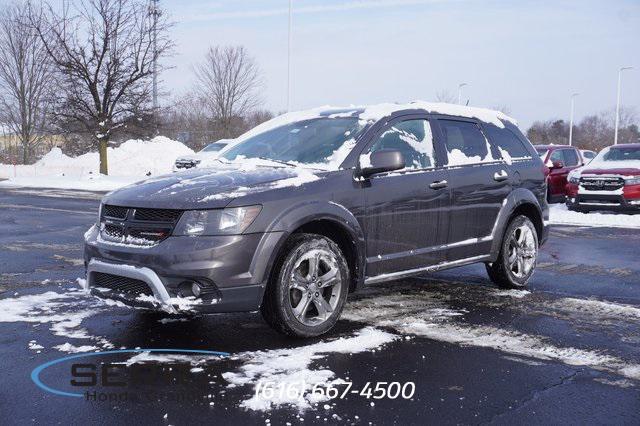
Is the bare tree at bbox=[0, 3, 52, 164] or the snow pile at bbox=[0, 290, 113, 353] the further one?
the bare tree at bbox=[0, 3, 52, 164]

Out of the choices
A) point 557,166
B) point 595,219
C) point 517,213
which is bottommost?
point 595,219

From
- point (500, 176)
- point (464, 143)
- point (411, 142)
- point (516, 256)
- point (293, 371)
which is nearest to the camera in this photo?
point (293, 371)

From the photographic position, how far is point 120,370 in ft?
13.5

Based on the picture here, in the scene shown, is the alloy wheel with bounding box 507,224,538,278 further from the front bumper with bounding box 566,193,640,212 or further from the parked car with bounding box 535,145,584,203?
the parked car with bounding box 535,145,584,203

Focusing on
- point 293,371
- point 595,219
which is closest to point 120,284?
point 293,371

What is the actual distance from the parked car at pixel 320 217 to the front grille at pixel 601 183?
31.2 ft

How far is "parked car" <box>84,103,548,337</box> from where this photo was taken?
4.40 metres

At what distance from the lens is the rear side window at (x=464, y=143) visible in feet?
20.2

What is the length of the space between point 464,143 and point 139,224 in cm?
324

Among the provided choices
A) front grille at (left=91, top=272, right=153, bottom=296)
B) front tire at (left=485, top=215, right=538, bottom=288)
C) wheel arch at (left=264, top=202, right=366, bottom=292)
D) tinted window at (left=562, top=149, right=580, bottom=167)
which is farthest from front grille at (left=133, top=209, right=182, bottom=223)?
tinted window at (left=562, top=149, right=580, bottom=167)

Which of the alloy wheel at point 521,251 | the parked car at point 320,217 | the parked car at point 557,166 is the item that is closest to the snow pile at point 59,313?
the parked car at point 320,217

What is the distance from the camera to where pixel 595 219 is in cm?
1502

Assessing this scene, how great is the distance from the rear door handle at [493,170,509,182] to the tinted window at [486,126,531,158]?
8.8 inches

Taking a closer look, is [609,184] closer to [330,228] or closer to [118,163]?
[330,228]
